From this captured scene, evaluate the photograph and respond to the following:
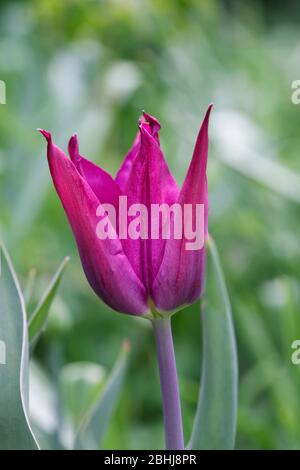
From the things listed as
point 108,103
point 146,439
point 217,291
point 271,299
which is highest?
point 108,103

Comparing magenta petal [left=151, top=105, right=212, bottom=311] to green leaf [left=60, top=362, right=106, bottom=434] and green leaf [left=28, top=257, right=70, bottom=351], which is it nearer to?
green leaf [left=28, top=257, right=70, bottom=351]

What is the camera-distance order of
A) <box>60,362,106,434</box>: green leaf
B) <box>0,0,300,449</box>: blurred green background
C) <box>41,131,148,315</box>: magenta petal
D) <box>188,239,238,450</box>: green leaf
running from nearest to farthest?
<box>41,131,148,315</box>: magenta petal
<box>188,239,238,450</box>: green leaf
<box>60,362,106,434</box>: green leaf
<box>0,0,300,449</box>: blurred green background

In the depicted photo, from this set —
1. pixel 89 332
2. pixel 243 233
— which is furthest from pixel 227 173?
pixel 89 332

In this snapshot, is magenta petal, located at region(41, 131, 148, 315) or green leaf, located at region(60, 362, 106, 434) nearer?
magenta petal, located at region(41, 131, 148, 315)

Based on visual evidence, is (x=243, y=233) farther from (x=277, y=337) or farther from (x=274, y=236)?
(x=277, y=337)

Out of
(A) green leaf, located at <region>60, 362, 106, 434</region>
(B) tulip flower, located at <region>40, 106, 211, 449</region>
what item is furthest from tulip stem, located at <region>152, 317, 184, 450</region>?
(A) green leaf, located at <region>60, 362, 106, 434</region>

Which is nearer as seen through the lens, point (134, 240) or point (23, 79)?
point (134, 240)

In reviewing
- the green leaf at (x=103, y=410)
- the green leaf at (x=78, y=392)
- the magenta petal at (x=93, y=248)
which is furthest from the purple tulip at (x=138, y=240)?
the green leaf at (x=78, y=392)
